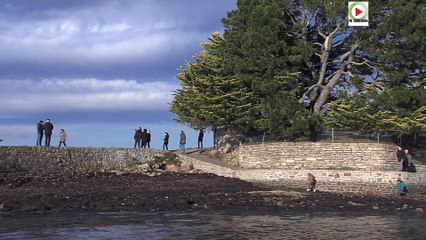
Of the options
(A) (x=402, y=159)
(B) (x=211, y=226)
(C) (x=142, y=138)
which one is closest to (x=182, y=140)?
(C) (x=142, y=138)

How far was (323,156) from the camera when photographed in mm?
32688

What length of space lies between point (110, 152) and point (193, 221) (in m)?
17.9

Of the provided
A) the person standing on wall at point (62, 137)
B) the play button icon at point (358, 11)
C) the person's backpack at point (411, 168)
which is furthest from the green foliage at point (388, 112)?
the person standing on wall at point (62, 137)

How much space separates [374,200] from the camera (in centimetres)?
2759

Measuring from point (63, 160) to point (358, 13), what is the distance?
19228 mm

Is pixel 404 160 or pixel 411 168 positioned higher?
pixel 404 160

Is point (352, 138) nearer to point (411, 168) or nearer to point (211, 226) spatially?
point (411, 168)

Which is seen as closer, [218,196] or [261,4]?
[218,196]

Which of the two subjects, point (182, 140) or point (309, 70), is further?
point (182, 140)

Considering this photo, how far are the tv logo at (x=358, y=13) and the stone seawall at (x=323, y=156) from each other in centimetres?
739

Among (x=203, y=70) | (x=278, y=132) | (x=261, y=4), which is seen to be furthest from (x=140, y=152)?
(x=261, y=4)

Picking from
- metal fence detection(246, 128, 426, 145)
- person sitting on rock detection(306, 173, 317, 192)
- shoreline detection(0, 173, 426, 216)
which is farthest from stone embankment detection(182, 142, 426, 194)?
metal fence detection(246, 128, 426, 145)

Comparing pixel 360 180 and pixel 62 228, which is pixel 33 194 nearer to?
pixel 62 228

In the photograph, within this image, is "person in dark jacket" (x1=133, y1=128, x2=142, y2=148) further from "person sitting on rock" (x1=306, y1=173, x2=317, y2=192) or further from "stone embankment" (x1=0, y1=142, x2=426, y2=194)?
"person sitting on rock" (x1=306, y1=173, x2=317, y2=192)
